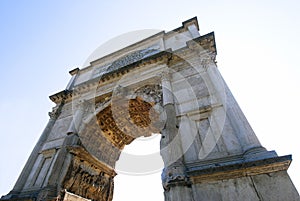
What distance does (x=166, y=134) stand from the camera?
5.12m

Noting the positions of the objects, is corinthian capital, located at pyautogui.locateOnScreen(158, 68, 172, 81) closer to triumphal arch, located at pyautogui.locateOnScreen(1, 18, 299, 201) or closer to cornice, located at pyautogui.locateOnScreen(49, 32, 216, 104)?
triumphal arch, located at pyautogui.locateOnScreen(1, 18, 299, 201)

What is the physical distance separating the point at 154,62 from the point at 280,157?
19.5 ft

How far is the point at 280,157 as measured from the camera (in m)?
3.40

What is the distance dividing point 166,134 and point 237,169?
2040 mm

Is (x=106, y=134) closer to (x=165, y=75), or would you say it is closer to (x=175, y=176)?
(x=165, y=75)

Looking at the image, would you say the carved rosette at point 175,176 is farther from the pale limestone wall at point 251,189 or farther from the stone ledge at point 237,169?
the pale limestone wall at point 251,189

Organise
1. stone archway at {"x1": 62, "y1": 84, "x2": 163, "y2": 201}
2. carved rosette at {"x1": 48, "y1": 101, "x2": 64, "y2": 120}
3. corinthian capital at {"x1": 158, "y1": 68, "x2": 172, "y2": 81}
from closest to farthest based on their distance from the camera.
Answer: stone archway at {"x1": 62, "y1": 84, "x2": 163, "y2": 201}, corinthian capital at {"x1": 158, "y1": 68, "x2": 172, "y2": 81}, carved rosette at {"x1": 48, "y1": 101, "x2": 64, "y2": 120}

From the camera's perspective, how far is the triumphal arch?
12.0ft

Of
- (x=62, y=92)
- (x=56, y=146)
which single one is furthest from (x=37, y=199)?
(x=62, y=92)

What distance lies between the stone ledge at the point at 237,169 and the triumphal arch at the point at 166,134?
2cm

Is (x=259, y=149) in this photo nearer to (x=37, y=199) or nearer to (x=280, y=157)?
(x=280, y=157)

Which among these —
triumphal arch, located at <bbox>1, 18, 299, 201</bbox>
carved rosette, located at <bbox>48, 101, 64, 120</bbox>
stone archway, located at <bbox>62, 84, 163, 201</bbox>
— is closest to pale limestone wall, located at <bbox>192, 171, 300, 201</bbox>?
triumphal arch, located at <bbox>1, 18, 299, 201</bbox>

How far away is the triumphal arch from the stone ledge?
0.06 feet

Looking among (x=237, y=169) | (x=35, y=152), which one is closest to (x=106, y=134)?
(x=35, y=152)
